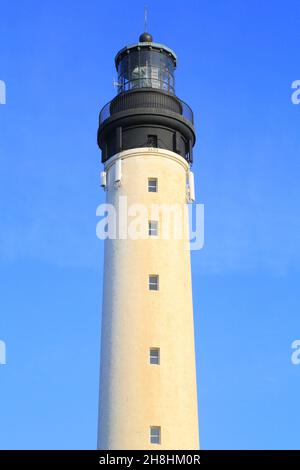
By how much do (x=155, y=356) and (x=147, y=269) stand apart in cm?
479

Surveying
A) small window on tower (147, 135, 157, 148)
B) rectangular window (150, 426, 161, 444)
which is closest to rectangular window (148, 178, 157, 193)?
small window on tower (147, 135, 157, 148)

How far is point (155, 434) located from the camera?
41.9 metres

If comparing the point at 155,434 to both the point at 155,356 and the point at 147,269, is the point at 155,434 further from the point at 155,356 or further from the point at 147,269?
the point at 147,269

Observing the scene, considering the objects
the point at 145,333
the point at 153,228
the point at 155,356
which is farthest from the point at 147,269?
the point at 155,356

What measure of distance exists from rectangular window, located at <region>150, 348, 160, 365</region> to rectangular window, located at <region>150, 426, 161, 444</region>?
11.1 feet

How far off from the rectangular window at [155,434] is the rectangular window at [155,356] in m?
3.38

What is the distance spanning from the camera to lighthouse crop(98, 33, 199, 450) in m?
42.5

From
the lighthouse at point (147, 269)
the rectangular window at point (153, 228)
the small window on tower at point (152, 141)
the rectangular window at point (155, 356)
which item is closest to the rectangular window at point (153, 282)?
the lighthouse at point (147, 269)

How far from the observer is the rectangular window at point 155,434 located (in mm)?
41688

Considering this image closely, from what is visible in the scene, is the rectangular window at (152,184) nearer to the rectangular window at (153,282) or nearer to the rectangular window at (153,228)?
the rectangular window at (153,228)
